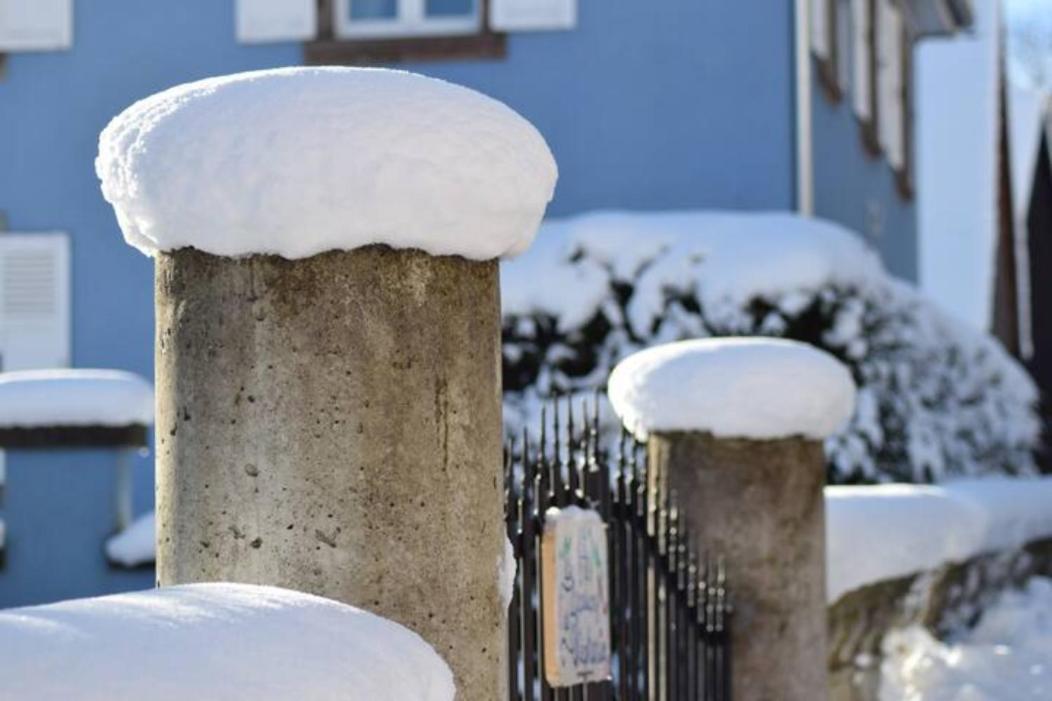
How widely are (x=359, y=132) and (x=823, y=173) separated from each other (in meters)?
10.3

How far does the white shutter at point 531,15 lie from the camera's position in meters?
12.0

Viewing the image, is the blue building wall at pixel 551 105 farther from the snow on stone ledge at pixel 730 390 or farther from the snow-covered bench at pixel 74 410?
the snow on stone ledge at pixel 730 390

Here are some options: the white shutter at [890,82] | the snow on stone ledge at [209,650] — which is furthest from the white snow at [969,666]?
the white shutter at [890,82]

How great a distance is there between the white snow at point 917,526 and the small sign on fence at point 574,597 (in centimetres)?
231

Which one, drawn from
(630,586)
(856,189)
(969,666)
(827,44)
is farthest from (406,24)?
(630,586)

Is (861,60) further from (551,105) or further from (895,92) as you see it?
(551,105)

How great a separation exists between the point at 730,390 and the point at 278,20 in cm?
718

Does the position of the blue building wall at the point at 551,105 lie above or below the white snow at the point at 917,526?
above

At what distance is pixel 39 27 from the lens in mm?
12625

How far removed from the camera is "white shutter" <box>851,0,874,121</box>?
15445 mm

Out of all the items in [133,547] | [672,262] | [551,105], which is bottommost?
[133,547]

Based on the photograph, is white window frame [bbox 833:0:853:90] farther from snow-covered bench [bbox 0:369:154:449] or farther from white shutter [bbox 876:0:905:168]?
snow-covered bench [bbox 0:369:154:449]

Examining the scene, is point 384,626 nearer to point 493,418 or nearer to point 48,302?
point 493,418

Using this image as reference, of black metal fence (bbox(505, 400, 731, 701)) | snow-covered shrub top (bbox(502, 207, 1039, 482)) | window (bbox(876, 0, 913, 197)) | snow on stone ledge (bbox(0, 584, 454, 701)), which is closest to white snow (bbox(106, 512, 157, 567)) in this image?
snow-covered shrub top (bbox(502, 207, 1039, 482))
